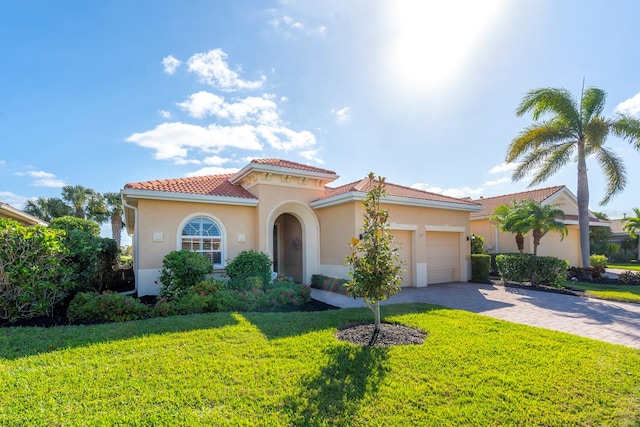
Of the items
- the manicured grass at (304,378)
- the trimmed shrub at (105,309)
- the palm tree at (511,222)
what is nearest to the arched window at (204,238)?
the trimmed shrub at (105,309)

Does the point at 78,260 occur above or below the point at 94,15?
below

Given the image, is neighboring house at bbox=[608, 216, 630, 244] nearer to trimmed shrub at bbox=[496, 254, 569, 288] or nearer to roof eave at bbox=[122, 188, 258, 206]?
trimmed shrub at bbox=[496, 254, 569, 288]

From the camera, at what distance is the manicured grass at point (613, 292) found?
11492 mm

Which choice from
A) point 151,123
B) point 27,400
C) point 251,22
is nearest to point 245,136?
point 151,123

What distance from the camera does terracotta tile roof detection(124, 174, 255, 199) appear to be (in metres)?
12.3

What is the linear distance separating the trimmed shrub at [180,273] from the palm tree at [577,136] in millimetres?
18386

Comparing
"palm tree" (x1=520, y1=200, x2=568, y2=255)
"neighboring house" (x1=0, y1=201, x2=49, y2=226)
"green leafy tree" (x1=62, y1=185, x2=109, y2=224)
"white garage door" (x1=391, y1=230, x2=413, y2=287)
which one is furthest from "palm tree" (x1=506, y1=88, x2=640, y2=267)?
"green leafy tree" (x1=62, y1=185, x2=109, y2=224)

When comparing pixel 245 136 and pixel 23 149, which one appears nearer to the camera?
pixel 23 149

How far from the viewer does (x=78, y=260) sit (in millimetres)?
9617

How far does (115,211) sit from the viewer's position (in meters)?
30.3

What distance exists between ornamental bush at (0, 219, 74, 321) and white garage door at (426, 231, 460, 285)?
47.9ft

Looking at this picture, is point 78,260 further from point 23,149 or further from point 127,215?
point 127,215

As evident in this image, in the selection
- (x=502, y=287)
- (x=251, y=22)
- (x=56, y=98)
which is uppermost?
(x=251, y=22)

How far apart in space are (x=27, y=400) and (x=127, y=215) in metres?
16.1
